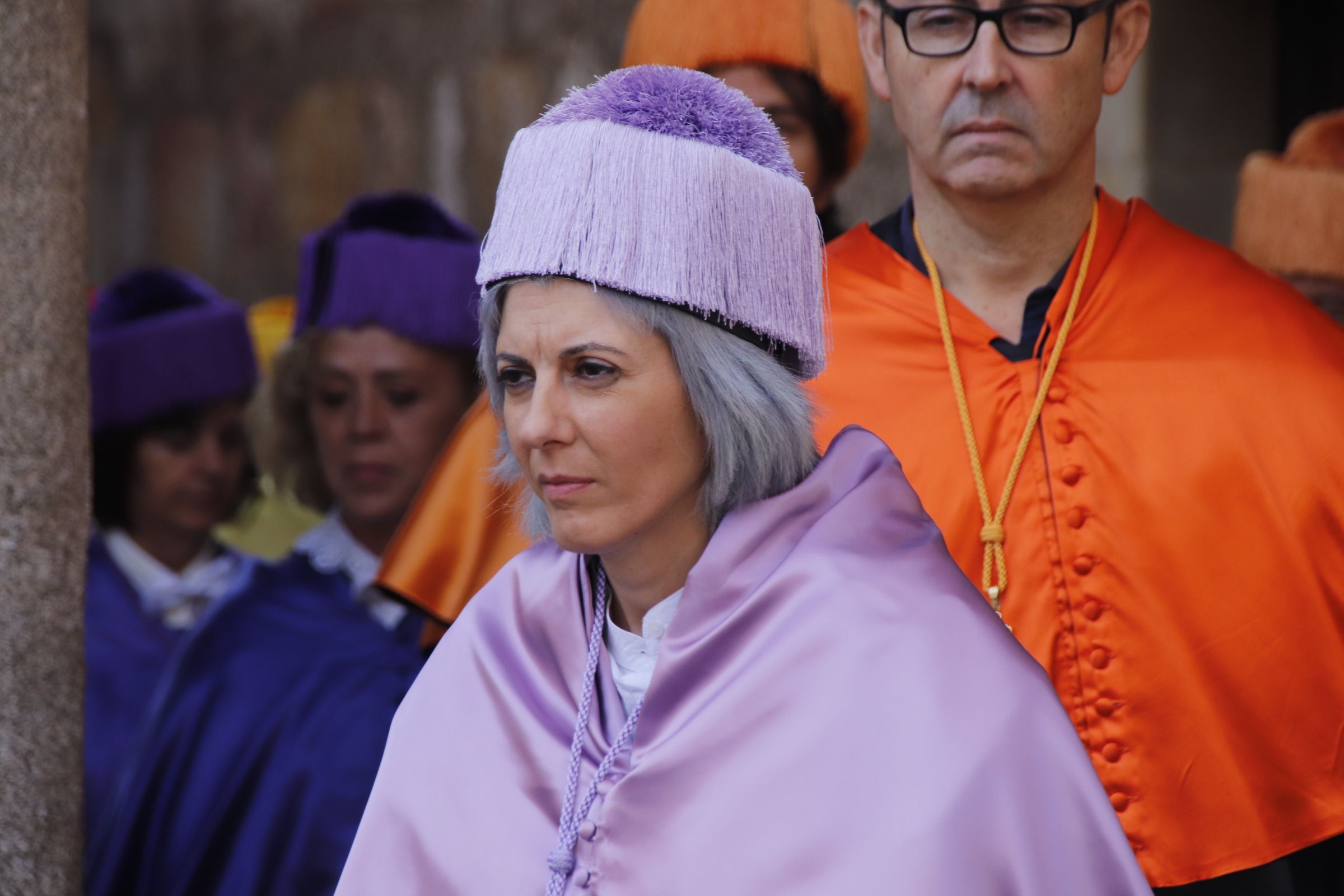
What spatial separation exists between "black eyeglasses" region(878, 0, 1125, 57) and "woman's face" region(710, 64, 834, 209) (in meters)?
0.79

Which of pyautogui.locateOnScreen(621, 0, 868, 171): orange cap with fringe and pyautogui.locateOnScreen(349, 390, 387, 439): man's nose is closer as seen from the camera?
pyautogui.locateOnScreen(621, 0, 868, 171): orange cap with fringe

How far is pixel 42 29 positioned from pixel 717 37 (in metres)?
1.40

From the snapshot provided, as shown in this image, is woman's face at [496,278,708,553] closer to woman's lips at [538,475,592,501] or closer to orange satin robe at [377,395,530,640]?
woman's lips at [538,475,592,501]

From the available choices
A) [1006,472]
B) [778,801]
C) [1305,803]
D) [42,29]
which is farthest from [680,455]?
[42,29]

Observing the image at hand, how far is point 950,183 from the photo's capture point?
9.91 ft

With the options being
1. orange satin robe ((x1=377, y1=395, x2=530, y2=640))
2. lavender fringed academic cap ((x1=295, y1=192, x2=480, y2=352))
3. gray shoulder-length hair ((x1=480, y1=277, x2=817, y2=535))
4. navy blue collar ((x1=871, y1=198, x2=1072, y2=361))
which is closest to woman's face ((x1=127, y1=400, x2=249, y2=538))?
lavender fringed academic cap ((x1=295, y1=192, x2=480, y2=352))

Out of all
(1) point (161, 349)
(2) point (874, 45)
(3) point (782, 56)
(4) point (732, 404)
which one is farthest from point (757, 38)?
(1) point (161, 349)

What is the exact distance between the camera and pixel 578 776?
7.93 ft

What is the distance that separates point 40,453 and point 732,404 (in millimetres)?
1466

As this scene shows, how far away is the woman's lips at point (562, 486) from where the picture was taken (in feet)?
7.82

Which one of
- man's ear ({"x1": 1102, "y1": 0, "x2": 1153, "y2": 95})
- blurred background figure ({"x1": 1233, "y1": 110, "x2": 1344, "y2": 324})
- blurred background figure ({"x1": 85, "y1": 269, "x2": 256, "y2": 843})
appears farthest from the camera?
blurred background figure ({"x1": 85, "y1": 269, "x2": 256, "y2": 843})

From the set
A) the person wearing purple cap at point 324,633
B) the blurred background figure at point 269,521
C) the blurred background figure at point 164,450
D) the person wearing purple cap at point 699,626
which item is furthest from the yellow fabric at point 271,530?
the person wearing purple cap at point 699,626

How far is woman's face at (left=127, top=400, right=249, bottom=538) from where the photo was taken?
5.16 m

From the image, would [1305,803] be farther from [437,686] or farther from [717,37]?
[717,37]
